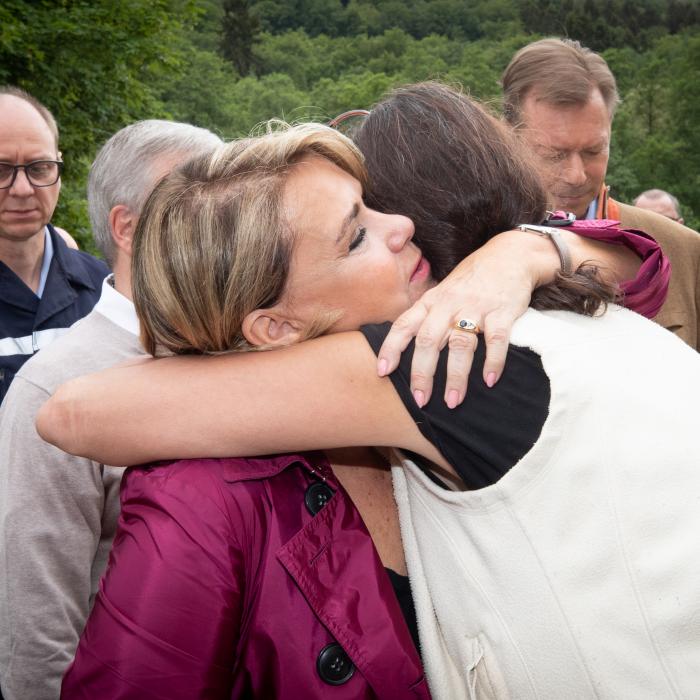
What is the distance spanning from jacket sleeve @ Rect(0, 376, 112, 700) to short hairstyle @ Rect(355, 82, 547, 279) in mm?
1152

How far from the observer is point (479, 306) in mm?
1497

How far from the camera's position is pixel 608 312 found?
1583 mm

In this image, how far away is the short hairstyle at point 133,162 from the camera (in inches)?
112

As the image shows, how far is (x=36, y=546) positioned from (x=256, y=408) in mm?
1093

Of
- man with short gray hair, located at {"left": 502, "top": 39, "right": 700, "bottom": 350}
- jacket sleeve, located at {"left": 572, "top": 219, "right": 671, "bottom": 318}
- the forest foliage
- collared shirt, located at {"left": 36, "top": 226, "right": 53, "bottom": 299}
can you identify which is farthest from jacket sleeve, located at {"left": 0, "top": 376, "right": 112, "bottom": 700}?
man with short gray hair, located at {"left": 502, "top": 39, "right": 700, "bottom": 350}

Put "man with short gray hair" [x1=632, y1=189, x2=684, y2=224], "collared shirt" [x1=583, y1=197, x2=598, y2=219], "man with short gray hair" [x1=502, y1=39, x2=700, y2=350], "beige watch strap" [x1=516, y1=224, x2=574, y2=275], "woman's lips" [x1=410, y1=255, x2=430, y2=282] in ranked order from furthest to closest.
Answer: "man with short gray hair" [x1=632, y1=189, x2=684, y2=224], "collared shirt" [x1=583, y1=197, x2=598, y2=219], "man with short gray hair" [x1=502, y1=39, x2=700, y2=350], "woman's lips" [x1=410, y1=255, x2=430, y2=282], "beige watch strap" [x1=516, y1=224, x2=574, y2=275]

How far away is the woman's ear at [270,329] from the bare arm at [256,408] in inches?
4.3

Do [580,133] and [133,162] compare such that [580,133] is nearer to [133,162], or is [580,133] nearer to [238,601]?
[133,162]

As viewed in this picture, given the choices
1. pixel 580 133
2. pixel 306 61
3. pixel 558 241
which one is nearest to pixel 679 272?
pixel 580 133

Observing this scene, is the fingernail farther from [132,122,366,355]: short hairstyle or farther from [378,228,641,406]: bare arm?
[132,122,366,355]: short hairstyle

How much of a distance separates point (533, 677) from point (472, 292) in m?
Answer: 0.68

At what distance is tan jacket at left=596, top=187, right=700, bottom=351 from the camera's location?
3.75 meters

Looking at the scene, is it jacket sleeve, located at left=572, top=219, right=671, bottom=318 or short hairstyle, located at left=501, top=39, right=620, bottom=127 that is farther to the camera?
short hairstyle, located at left=501, top=39, right=620, bottom=127

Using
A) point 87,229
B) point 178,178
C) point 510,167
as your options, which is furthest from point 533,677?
point 87,229
